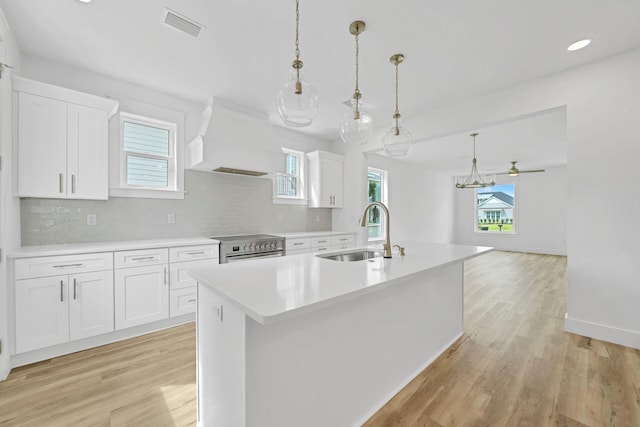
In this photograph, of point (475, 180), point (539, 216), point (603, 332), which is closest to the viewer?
point (603, 332)

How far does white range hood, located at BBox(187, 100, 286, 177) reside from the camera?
10.6 feet

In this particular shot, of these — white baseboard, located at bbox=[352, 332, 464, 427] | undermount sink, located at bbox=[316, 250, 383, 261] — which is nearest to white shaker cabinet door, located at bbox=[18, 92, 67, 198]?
undermount sink, located at bbox=[316, 250, 383, 261]

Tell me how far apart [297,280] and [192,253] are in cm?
213

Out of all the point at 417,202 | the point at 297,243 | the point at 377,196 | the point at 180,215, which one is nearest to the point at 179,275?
the point at 180,215

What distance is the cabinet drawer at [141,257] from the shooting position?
2550 millimetres

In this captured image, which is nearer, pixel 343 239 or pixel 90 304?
pixel 90 304

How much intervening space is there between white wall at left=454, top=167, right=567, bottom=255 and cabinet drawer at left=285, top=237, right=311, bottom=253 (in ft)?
26.3

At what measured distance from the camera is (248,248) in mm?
3354

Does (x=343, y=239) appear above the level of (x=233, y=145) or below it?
below

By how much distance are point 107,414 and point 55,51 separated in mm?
3088

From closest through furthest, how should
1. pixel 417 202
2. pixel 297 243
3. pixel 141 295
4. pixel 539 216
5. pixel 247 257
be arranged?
pixel 141 295, pixel 247 257, pixel 297 243, pixel 417 202, pixel 539 216

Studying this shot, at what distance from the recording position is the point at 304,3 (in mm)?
1906

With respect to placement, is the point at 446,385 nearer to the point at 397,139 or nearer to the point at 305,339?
the point at 305,339

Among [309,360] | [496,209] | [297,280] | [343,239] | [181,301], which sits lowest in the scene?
[181,301]
